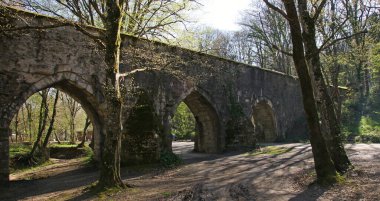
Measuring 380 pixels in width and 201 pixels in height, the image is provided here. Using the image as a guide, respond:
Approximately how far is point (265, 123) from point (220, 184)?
12.9m

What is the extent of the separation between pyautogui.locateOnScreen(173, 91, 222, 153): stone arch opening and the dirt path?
141 inches

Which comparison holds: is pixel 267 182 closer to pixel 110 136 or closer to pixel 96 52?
pixel 110 136

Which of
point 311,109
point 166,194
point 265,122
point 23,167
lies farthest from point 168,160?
point 265,122

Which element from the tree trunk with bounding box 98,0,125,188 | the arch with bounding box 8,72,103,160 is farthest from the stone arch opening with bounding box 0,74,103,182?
the tree trunk with bounding box 98,0,125,188

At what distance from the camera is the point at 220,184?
7426 mm

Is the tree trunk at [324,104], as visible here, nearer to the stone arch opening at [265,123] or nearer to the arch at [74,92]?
the arch at [74,92]

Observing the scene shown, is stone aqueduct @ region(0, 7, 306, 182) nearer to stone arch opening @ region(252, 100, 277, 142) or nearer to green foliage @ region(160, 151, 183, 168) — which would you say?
stone arch opening @ region(252, 100, 277, 142)

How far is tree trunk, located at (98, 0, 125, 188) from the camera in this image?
6695mm

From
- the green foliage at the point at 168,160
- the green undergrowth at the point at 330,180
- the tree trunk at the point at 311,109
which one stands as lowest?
the green undergrowth at the point at 330,180

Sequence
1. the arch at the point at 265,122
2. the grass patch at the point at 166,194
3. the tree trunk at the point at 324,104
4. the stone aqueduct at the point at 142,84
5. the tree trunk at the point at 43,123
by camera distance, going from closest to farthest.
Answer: the grass patch at the point at 166,194, the tree trunk at the point at 324,104, the stone aqueduct at the point at 142,84, the tree trunk at the point at 43,123, the arch at the point at 265,122

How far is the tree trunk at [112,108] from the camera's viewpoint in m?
6.70

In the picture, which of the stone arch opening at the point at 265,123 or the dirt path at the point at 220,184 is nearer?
the dirt path at the point at 220,184

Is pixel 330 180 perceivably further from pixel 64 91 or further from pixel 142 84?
pixel 64 91

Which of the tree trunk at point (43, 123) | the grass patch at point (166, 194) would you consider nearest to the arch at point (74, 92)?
the tree trunk at point (43, 123)
